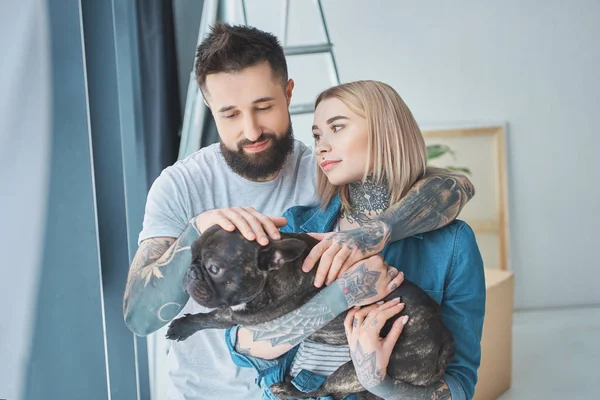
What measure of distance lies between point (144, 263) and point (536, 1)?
15.3 ft

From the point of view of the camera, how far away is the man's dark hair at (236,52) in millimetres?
1691

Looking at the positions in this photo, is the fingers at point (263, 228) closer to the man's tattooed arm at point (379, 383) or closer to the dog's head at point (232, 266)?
the dog's head at point (232, 266)

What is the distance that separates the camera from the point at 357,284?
1.30 metres

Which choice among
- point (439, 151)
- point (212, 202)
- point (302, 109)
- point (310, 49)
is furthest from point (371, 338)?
point (439, 151)

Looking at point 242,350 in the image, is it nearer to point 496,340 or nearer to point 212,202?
point 212,202

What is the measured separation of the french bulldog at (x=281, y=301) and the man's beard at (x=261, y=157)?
1.53ft

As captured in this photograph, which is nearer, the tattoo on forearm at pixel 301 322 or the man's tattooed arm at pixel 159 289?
the tattoo on forearm at pixel 301 322

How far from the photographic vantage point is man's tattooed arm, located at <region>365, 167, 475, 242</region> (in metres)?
1.44

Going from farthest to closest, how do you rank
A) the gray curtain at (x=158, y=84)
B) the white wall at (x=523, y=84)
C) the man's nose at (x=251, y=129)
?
the white wall at (x=523, y=84) → the gray curtain at (x=158, y=84) → the man's nose at (x=251, y=129)

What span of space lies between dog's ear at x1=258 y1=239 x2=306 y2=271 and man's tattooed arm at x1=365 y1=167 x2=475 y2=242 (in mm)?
232

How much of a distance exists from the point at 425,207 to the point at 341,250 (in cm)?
29

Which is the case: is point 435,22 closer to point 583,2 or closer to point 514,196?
point 583,2

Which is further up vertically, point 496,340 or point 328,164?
Result: point 328,164

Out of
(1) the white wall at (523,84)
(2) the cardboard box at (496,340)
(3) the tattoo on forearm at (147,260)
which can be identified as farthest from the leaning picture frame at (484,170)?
(3) the tattoo on forearm at (147,260)
